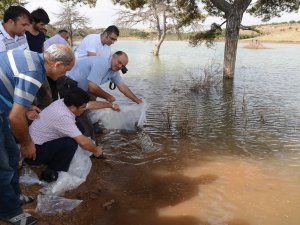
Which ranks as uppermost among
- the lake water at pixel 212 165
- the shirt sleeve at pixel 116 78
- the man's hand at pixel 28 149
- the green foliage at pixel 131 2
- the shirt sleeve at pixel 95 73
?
the green foliage at pixel 131 2

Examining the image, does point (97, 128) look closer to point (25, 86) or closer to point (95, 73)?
point (95, 73)

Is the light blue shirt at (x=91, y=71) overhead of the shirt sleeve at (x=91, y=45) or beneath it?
beneath

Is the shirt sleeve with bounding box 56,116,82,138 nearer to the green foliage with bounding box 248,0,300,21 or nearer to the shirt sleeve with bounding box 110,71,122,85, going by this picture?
the shirt sleeve with bounding box 110,71,122,85

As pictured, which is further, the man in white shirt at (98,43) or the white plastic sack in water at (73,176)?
the man in white shirt at (98,43)

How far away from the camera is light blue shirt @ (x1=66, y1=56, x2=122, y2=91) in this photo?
5.05m

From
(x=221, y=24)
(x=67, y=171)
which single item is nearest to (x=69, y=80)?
(x=67, y=171)

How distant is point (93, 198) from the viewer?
3.75 meters

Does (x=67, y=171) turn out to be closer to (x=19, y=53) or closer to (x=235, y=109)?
(x=19, y=53)

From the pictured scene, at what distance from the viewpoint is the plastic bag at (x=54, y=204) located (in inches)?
132

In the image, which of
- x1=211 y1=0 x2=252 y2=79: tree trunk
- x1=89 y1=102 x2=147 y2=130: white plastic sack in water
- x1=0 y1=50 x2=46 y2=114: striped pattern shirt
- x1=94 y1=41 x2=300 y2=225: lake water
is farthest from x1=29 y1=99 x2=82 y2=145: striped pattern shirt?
x1=211 y1=0 x2=252 y2=79: tree trunk

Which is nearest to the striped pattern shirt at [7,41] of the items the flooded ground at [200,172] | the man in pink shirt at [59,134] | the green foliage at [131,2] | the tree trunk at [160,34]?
the man in pink shirt at [59,134]

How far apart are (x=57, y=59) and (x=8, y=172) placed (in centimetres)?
103

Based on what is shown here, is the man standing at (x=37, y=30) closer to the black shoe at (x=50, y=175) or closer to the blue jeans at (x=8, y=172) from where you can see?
the black shoe at (x=50, y=175)

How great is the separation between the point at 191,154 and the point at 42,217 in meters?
2.64
